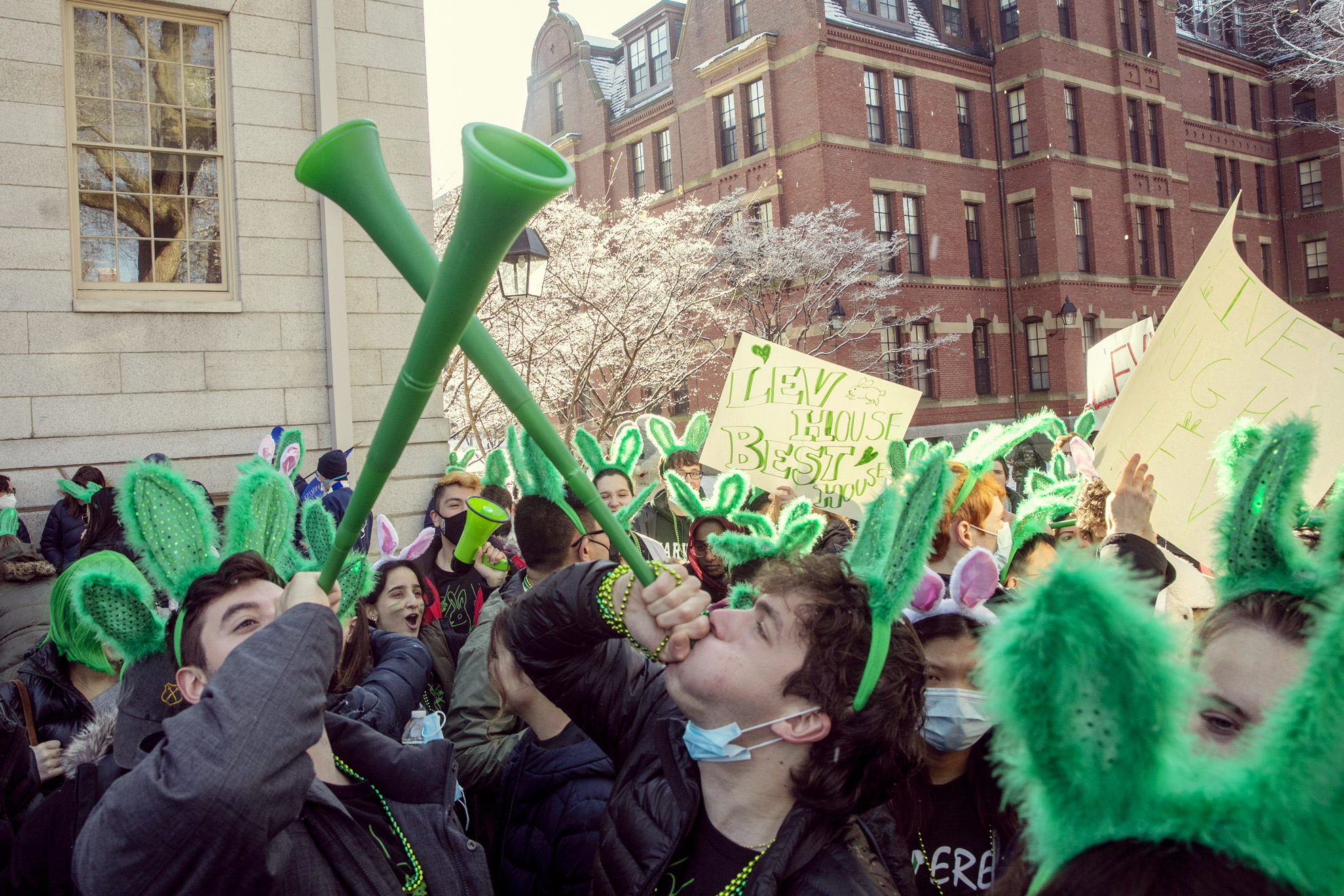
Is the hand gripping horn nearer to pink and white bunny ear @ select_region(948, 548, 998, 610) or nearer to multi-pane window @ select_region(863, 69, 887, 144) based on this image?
pink and white bunny ear @ select_region(948, 548, 998, 610)

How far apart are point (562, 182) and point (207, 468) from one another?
7.91m

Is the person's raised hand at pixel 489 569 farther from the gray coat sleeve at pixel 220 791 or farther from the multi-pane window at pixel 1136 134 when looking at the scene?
the multi-pane window at pixel 1136 134

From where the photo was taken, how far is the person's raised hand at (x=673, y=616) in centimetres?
188

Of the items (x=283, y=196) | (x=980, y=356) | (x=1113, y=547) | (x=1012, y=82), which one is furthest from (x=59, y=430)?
(x=1012, y=82)

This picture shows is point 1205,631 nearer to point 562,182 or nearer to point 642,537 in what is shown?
point 562,182

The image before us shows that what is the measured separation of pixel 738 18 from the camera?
2809 centimetres

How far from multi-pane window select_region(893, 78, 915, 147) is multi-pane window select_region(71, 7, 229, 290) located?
73.6ft

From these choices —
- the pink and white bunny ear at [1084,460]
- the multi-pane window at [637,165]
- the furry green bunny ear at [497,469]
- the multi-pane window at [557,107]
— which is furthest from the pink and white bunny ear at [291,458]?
the multi-pane window at [557,107]

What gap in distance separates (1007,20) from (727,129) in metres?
9.37

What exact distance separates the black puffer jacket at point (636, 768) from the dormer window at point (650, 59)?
31.2 m

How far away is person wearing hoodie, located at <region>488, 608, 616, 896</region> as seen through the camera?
256 cm

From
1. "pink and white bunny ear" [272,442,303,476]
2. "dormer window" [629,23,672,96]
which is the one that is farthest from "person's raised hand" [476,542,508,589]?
"dormer window" [629,23,672,96]

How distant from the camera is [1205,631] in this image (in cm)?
153

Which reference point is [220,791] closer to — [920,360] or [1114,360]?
[1114,360]
